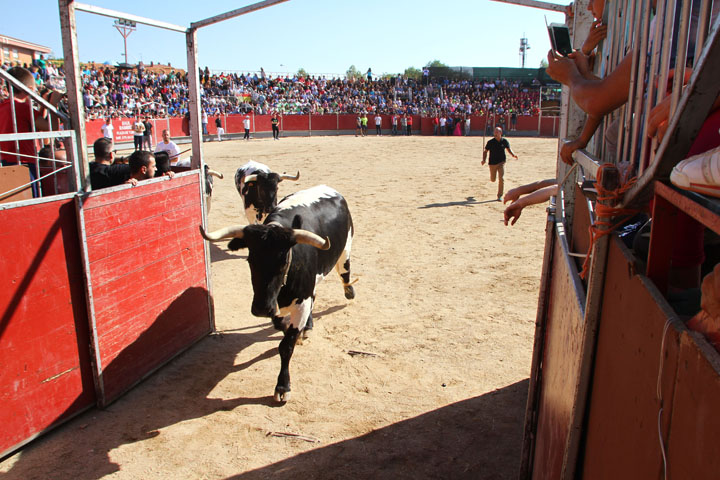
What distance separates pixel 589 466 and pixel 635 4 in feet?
5.65

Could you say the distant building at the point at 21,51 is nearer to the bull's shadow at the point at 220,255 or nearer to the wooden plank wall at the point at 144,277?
the bull's shadow at the point at 220,255

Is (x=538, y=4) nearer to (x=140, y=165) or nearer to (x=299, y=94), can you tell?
(x=140, y=165)

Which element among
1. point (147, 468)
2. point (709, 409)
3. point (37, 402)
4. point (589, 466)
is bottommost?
point (147, 468)

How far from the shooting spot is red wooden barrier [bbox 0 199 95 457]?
12.0ft

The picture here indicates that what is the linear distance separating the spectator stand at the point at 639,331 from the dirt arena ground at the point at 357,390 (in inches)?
53.0

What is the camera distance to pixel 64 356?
4.08m

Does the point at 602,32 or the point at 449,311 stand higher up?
the point at 602,32

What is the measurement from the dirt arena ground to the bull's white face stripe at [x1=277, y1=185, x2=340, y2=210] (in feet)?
4.38

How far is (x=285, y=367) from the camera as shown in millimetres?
4574

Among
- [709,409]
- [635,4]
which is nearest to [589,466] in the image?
[709,409]

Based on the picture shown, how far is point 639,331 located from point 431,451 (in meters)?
2.71

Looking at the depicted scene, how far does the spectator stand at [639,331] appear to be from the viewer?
3.30 feet

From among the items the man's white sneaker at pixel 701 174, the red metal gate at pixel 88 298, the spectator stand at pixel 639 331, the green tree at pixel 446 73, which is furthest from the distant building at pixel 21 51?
the man's white sneaker at pixel 701 174

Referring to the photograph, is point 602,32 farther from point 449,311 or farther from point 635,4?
point 449,311
